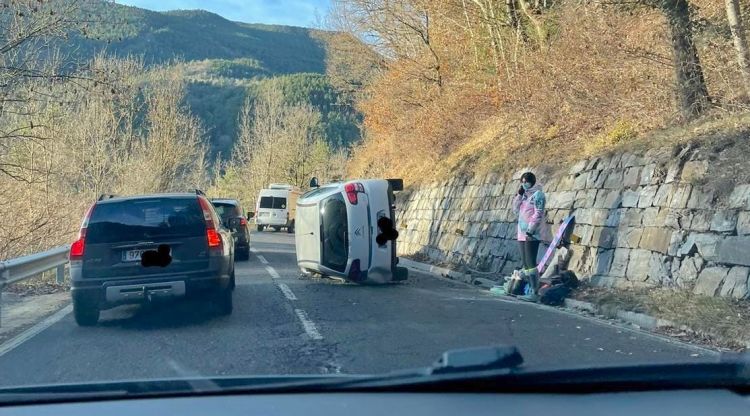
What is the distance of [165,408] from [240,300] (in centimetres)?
915

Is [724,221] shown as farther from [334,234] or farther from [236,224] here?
[236,224]

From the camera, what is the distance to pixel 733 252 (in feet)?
32.7

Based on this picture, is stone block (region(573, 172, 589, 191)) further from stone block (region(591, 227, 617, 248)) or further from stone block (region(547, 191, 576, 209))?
stone block (region(591, 227, 617, 248))

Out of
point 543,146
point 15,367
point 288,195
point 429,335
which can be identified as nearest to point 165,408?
point 15,367

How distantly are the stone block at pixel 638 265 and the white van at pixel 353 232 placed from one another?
14.0 ft


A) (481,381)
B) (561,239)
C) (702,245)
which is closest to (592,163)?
(561,239)

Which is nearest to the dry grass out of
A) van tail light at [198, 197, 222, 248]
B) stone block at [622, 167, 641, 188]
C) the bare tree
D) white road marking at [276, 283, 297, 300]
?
stone block at [622, 167, 641, 188]

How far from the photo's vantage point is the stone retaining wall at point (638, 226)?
33.9ft

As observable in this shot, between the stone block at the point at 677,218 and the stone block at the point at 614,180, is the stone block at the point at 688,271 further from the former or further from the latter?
the stone block at the point at 614,180

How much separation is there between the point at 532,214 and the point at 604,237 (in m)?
1.66

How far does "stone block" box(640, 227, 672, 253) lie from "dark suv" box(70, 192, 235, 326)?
6737mm

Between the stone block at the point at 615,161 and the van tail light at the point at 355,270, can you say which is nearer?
the van tail light at the point at 355,270

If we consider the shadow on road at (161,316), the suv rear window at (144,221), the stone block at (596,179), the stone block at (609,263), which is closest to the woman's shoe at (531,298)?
the stone block at (609,263)

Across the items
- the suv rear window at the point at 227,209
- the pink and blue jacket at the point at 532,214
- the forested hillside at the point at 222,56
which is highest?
the forested hillside at the point at 222,56
